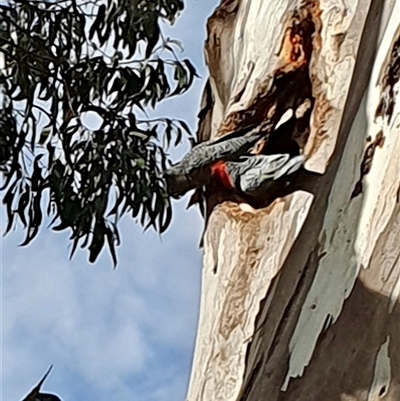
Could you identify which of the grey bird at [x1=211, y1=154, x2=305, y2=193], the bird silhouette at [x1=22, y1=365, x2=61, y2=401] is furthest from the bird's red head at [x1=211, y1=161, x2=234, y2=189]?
the bird silhouette at [x1=22, y1=365, x2=61, y2=401]

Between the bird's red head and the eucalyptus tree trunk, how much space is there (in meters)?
0.03

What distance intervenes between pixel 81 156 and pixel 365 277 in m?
0.96

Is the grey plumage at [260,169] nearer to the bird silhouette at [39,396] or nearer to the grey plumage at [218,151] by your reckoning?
the grey plumage at [218,151]

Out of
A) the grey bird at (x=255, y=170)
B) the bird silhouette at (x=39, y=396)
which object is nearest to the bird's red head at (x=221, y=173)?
the grey bird at (x=255, y=170)

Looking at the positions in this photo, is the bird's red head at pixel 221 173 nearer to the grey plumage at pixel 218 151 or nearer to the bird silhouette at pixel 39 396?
the grey plumage at pixel 218 151

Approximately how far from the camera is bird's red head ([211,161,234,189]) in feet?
3.82

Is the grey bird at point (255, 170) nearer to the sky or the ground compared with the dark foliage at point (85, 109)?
nearer to the ground

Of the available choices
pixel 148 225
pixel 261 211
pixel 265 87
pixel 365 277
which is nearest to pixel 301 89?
pixel 265 87

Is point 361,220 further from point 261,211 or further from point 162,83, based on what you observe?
point 162,83

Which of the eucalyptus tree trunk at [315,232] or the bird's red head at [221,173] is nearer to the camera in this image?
the eucalyptus tree trunk at [315,232]

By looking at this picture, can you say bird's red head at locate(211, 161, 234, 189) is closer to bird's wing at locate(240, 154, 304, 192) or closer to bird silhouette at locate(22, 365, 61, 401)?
bird's wing at locate(240, 154, 304, 192)

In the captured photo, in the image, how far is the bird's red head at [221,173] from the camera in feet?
3.82

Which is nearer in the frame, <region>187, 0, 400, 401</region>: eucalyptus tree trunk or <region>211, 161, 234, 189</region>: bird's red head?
<region>187, 0, 400, 401</region>: eucalyptus tree trunk

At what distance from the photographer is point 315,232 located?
1.10 metres
